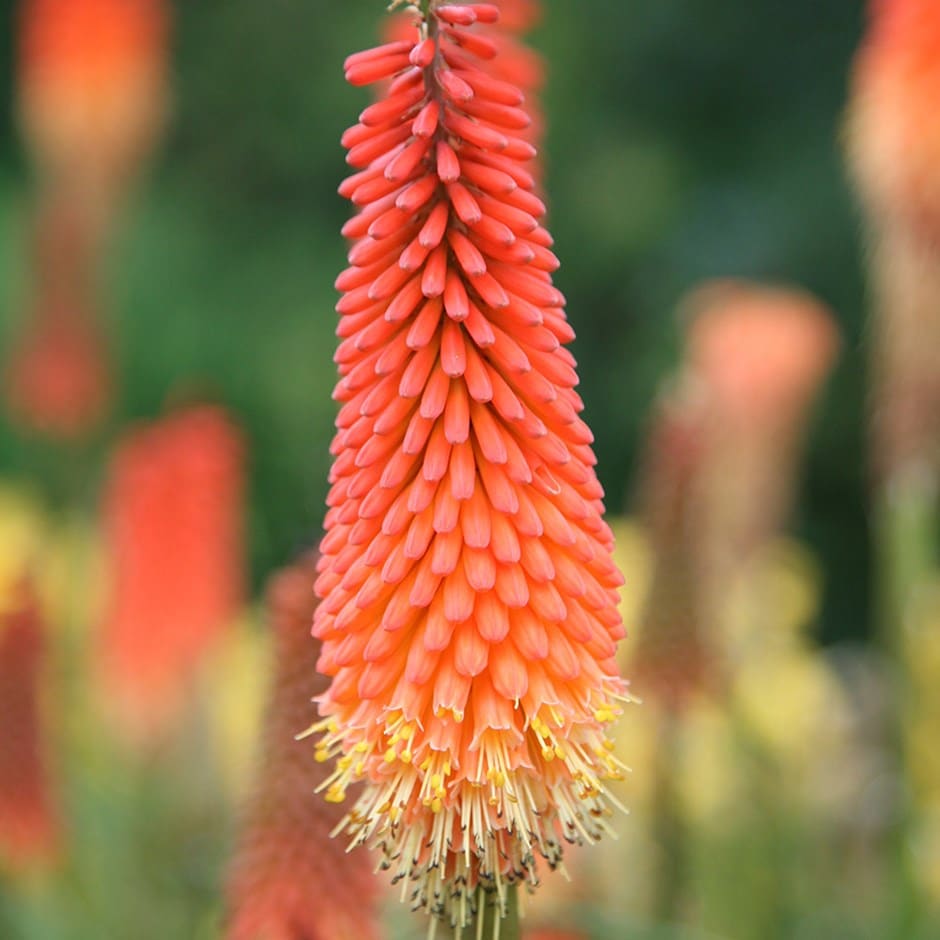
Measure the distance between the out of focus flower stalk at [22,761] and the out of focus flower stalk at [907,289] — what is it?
225cm

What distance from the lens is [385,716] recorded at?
185 centimetres

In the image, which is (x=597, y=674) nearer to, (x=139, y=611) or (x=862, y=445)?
(x=139, y=611)

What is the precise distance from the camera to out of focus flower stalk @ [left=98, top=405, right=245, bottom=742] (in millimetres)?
4625

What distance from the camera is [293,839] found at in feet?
7.61

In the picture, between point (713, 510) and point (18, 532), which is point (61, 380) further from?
point (713, 510)

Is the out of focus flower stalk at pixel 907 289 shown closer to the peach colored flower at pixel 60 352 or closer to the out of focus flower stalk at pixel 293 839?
the out of focus flower stalk at pixel 293 839

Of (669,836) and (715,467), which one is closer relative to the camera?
(669,836)

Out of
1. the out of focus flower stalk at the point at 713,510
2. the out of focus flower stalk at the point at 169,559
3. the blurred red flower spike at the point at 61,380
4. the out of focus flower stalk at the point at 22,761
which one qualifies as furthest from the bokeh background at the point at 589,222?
the out of focus flower stalk at the point at 22,761

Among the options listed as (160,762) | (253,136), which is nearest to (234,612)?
(160,762)

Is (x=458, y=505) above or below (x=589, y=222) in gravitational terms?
below

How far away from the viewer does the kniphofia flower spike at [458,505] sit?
1796 mm

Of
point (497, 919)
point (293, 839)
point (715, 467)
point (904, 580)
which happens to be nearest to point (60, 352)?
point (715, 467)

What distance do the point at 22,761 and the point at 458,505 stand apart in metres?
1.86

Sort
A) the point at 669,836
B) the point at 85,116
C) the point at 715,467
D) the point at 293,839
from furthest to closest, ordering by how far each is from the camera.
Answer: the point at 85,116
the point at 715,467
the point at 669,836
the point at 293,839
